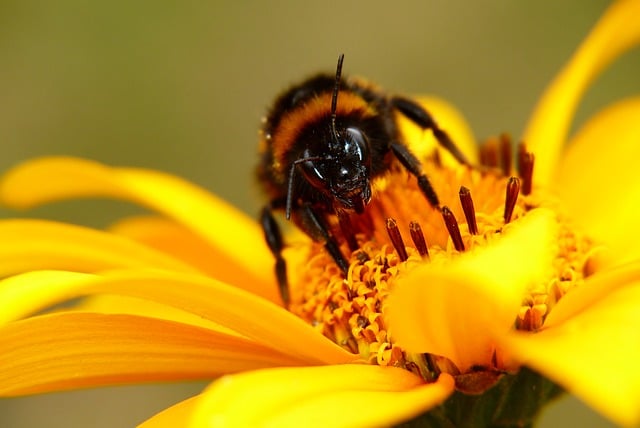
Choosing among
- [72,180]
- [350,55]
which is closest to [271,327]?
[72,180]

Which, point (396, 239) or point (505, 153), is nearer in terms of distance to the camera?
point (396, 239)

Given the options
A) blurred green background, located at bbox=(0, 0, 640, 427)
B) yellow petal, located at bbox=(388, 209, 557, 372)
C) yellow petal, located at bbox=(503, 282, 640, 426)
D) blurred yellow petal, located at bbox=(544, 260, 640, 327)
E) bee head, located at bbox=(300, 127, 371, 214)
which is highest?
blurred green background, located at bbox=(0, 0, 640, 427)

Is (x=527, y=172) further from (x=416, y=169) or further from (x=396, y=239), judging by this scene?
(x=396, y=239)

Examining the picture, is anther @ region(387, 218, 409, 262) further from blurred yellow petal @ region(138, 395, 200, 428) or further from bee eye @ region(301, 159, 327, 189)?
blurred yellow petal @ region(138, 395, 200, 428)

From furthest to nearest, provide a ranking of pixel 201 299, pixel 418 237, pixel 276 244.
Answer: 1. pixel 276 244
2. pixel 418 237
3. pixel 201 299

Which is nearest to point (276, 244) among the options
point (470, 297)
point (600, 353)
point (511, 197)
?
point (511, 197)

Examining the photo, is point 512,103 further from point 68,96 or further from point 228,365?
point 228,365

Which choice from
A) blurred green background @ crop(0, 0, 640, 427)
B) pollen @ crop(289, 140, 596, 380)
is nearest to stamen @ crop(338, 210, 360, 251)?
pollen @ crop(289, 140, 596, 380)
